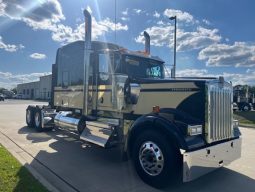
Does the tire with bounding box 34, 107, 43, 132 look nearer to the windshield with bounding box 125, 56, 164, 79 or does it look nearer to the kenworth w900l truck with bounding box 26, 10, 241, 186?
the kenworth w900l truck with bounding box 26, 10, 241, 186

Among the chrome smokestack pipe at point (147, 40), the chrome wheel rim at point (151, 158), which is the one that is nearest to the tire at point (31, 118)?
the chrome smokestack pipe at point (147, 40)

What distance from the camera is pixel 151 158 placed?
17.0ft

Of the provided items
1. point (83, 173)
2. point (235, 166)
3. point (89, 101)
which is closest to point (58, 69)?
point (89, 101)

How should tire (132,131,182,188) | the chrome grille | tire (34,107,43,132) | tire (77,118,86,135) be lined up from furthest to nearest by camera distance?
tire (34,107,43,132), tire (77,118,86,135), the chrome grille, tire (132,131,182,188)

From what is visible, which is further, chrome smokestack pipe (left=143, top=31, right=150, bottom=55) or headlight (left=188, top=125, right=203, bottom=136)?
chrome smokestack pipe (left=143, top=31, right=150, bottom=55)

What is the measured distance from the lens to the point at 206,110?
5.24 metres

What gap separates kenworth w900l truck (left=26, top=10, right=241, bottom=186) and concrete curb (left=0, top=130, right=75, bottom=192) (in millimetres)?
1374

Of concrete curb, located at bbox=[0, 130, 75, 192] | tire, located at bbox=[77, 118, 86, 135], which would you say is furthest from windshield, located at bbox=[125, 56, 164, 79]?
concrete curb, located at bbox=[0, 130, 75, 192]

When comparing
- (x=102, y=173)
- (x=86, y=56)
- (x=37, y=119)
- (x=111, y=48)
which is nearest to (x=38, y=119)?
(x=37, y=119)

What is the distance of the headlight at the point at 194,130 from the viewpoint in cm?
485

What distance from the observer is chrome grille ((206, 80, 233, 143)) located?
527 cm

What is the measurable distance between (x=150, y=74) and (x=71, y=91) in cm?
293

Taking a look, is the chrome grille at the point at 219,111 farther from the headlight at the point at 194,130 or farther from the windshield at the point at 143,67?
the windshield at the point at 143,67

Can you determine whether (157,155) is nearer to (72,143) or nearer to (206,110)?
(206,110)
